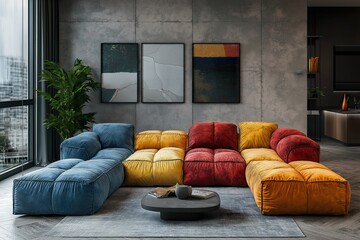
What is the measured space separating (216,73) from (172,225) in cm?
456

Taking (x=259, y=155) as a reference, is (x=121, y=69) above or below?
above

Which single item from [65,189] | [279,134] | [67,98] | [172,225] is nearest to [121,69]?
[67,98]

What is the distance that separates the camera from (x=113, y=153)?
688 centimetres

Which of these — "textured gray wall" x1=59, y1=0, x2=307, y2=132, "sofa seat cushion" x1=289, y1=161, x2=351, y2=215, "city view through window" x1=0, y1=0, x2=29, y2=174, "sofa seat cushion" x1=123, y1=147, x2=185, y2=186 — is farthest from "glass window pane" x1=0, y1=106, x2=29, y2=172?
"sofa seat cushion" x1=289, y1=161, x2=351, y2=215

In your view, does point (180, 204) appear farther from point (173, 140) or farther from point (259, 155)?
point (173, 140)

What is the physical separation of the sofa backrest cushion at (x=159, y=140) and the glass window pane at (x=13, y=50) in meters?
1.90

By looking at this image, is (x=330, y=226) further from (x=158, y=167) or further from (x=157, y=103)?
(x=157, y=103)

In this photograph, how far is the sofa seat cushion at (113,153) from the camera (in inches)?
261

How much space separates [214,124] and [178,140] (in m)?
0.55

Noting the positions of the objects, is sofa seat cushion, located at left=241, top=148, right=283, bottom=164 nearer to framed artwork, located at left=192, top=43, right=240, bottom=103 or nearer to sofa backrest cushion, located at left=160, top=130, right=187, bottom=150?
sofa backrest cushion, located at left=160, top=130, right=187, bottom=150

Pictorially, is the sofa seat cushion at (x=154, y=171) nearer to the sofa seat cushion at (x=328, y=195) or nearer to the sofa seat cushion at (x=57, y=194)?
the sofa seat cushion at (x=57, y=194)

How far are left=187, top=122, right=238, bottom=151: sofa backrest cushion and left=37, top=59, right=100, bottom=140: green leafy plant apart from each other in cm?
193

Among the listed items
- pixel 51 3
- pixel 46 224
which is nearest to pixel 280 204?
pixel 46 224

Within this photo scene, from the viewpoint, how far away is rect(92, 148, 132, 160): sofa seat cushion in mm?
6633
